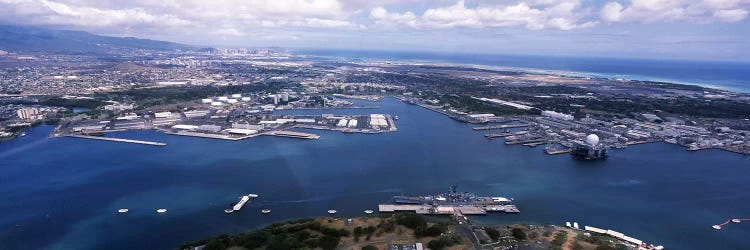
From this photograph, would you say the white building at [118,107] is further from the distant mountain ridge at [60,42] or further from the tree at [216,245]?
the distant mountain ridge at [60,42]

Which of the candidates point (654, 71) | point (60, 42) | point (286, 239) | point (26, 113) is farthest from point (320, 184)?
point (60, 42)

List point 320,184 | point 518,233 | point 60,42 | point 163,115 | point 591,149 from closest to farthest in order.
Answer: point 518,233
point 320,184
point 591,149
point 163,115
point 60,42

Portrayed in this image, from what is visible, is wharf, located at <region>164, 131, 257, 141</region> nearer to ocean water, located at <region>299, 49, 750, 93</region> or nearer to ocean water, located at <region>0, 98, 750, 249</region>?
ocean water, located at <region>0, 98, 750, 249</region>

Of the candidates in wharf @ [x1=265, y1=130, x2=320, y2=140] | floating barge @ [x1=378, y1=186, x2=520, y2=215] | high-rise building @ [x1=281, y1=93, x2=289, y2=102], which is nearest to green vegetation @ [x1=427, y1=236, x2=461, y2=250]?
floating barge @ [x1=378, y1=186, x2=520, y2=215]

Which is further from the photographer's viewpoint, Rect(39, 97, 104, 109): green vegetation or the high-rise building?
the high-rise building

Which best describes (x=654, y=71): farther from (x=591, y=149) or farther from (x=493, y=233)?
(x=493, y=233)

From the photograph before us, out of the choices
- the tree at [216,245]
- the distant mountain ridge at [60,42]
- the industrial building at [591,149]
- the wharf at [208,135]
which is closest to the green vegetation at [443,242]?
the tree at [216,245]
